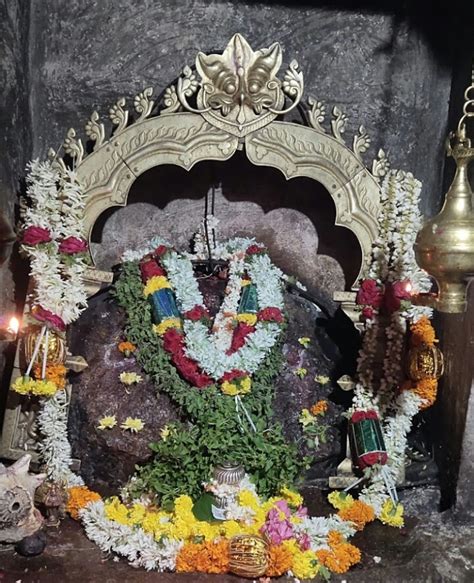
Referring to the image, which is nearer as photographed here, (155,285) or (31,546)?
(31,546)

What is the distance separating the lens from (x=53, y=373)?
152 inches

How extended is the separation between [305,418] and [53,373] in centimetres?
156

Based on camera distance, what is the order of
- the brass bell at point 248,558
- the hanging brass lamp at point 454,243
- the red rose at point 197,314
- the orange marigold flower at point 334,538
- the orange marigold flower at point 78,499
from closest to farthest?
the hanging brass lamp at point 454,243, the brass bell at point 248,558, the orange marigold flower at point 334,538, the orange marigold flower at point 78,499, the red rose at point 197,314

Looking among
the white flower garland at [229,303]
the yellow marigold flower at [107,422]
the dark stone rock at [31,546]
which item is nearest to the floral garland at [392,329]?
the white flower garland at [229,303]

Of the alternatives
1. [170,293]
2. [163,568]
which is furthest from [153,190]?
[163,568]

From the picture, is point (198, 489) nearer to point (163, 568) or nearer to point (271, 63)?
point (163, 568)

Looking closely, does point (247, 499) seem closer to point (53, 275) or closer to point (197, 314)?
point (197, 314)

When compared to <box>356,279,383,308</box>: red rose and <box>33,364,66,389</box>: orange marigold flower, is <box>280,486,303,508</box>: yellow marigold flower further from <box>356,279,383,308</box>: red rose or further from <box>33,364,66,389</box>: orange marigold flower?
<box>33,364,66,389</box>: orange marigold flower

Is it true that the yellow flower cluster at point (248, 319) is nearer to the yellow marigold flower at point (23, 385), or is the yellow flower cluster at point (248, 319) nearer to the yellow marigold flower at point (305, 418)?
the yellow marigold flower at point (305, 418)

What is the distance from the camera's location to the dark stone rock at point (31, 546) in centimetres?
A: 351

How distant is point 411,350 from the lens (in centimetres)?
405

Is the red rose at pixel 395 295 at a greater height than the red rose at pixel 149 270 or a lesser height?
lesser

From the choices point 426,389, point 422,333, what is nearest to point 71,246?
point 422,333

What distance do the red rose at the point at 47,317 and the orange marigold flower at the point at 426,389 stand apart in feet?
6.72
